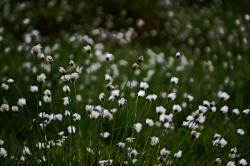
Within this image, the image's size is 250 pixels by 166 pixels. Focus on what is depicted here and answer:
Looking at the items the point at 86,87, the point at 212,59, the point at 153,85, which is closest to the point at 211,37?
the point at 212,59

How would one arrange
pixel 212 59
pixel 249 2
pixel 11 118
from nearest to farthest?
pixel 11 118 → pixel 212 59 → pixel 249 2

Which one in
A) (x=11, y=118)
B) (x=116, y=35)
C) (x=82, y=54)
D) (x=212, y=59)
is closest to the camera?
(x=11, y=118)

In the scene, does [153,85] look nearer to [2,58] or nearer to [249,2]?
[2,58]

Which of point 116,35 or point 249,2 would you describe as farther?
point 249,2

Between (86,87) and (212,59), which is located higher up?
(212,59)

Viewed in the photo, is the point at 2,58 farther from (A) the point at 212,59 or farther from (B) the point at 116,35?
(A) the point at 212,59

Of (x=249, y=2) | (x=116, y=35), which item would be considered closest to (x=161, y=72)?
(x=116, y=35)

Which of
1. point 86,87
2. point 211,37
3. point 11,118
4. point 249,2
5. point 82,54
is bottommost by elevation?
point 11,118
